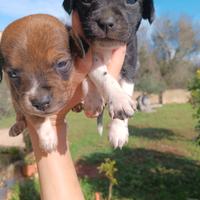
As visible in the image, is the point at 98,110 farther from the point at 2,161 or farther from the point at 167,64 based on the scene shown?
the point at 167,64

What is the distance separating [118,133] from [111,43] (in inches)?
25.3

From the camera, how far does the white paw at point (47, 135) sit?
3.16m

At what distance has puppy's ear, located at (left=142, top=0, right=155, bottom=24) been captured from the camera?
3.37 m

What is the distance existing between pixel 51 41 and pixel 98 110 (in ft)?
2.13

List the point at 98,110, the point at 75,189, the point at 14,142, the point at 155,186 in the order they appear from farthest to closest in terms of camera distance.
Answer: the point at 14,142
the point at 155,186
the point at 75,189
the point at 98,110

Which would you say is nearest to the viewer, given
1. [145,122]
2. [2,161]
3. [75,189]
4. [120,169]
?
[75,189]

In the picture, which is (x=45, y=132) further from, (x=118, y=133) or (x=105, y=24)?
(x=105, y=24)

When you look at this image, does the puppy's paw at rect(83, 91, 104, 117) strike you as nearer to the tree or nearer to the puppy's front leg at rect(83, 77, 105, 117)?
the puppy's front leg at rect(83, 77, 105, 117)

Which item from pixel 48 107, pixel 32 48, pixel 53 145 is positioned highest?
pixel 32 48

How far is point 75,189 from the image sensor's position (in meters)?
3.50

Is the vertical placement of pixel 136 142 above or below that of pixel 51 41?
A: below

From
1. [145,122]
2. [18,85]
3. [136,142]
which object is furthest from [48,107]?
[145,122]

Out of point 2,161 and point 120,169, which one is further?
point 2,161

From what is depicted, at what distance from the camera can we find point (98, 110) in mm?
3213
